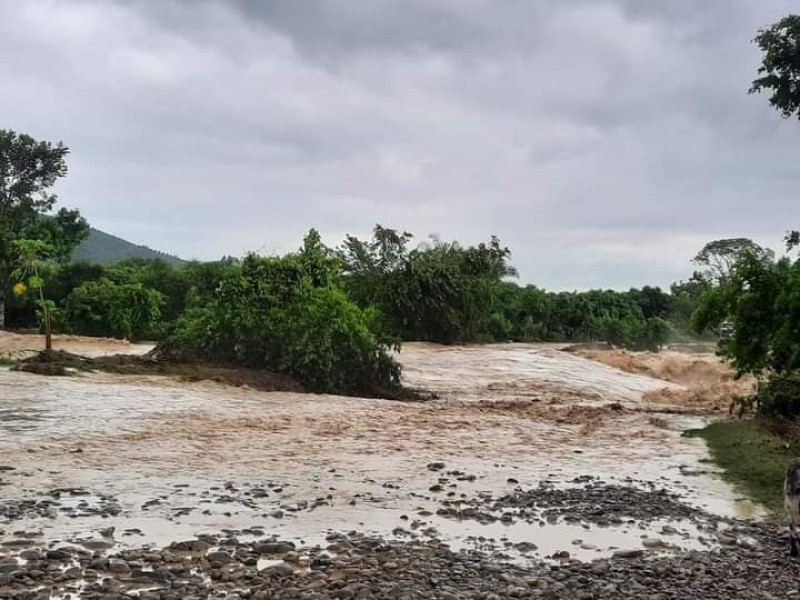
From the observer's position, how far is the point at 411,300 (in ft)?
167

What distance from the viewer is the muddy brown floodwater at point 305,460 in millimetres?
7993

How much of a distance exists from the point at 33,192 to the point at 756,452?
4437cm

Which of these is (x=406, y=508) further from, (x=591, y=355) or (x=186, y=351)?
(x=591, y=355)

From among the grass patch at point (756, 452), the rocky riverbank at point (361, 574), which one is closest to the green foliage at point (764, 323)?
the grass patch at point (756, 452)

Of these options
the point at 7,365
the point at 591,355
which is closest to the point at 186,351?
the point at 7,365

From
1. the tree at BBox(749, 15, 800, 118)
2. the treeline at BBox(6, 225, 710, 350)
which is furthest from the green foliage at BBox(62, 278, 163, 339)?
the tree at BBox(749, 15, 800, 118)

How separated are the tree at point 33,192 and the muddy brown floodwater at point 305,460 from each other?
27558 mm

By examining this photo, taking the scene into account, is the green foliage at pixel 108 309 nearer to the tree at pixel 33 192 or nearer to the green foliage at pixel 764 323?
the tree at pixel 33 192

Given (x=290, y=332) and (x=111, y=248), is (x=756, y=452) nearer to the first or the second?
(x=290, y=332)

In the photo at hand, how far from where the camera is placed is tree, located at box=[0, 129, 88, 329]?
46.0 m

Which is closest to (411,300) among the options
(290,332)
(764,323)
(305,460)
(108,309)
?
(108,309)

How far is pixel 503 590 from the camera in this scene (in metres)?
6.06

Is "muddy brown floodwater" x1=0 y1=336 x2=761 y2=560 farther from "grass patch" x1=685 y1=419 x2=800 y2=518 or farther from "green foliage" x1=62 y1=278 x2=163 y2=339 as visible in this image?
"green foliage" x1=62 y1=278 x2=163 y2=339

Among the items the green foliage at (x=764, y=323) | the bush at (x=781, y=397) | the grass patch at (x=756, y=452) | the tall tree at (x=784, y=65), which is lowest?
the grass patch at (x=756, y=452)
